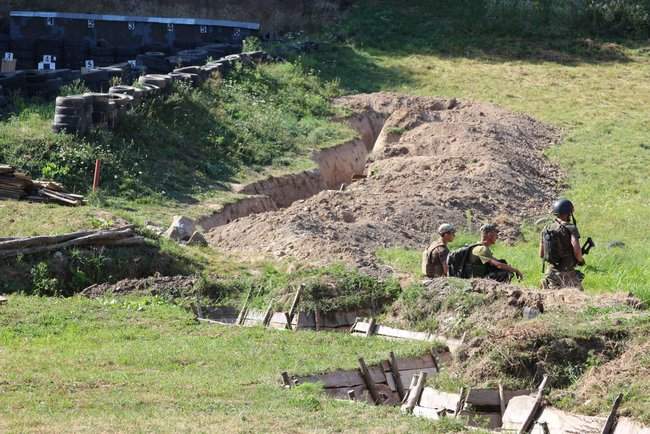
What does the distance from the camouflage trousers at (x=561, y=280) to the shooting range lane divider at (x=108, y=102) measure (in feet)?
31.9

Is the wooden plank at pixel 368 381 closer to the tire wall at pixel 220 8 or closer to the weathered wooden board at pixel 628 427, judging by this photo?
the weathered wooden board at pixel 628 427

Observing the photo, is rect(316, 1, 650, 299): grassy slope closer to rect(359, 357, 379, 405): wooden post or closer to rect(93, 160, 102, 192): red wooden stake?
rect(93, 160, 102, 192): red wooden stake

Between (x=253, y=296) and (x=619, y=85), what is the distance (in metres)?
20.1

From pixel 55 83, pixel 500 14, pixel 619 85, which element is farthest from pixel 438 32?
pixel 55 83

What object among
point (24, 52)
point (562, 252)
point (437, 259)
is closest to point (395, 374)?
point (437, 259)

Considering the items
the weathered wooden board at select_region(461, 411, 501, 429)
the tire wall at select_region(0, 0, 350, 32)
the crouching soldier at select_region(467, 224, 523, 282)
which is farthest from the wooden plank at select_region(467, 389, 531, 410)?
the tire wall at select_region(0, 0, 350, 32)

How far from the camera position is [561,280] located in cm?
1780

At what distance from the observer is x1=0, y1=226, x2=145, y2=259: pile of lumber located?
18609 millimetres

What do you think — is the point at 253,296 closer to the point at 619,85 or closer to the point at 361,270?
the point at 361,270

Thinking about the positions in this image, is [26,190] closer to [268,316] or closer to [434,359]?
[268,316]

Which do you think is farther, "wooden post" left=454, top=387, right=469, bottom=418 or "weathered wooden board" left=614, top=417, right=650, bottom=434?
"wooden post" left=454, top=387, right=469, bottom=418

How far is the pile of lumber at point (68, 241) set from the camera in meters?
18.6

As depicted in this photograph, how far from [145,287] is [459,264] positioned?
4002 millimetres

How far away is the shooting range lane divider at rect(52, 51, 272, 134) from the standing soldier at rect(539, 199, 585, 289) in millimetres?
9614
